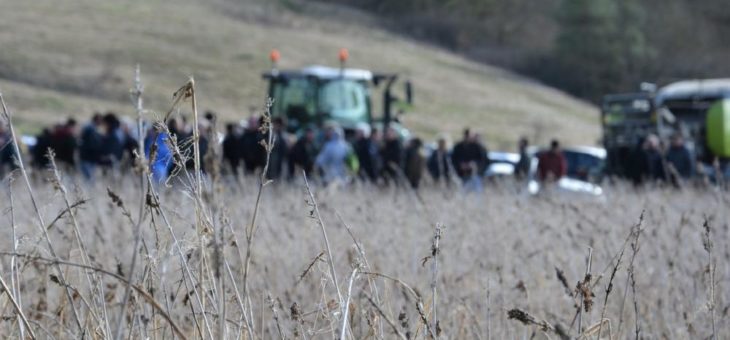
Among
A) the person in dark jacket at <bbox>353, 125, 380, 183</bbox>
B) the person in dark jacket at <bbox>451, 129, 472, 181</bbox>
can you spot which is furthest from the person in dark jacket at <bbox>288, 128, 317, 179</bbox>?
the person in dark jacket at <bbox>451, 129, 472, 181</bbox>

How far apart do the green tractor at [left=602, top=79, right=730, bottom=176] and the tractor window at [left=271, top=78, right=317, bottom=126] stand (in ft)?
17.6

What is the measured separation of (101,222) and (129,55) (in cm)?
4895

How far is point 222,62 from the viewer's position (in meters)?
57.3

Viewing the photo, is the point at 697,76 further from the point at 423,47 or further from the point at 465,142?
the point at 465,142

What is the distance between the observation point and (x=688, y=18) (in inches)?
3019

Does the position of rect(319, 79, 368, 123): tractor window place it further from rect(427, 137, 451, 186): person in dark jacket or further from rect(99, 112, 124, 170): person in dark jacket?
rect(99, 112, 124, 170): person in dark jacket

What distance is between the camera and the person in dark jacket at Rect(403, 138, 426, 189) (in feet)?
58.6

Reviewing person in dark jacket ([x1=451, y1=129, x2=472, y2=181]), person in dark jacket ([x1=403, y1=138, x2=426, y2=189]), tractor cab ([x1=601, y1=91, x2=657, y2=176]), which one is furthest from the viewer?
tractor cab ([x1=601, y1=91, x2=657, y2=176])

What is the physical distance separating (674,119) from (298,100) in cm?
714

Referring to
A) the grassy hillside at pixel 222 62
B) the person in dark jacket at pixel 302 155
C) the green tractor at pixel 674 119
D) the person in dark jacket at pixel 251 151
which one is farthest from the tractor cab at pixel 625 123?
the grassy hillside at pixel 222 62

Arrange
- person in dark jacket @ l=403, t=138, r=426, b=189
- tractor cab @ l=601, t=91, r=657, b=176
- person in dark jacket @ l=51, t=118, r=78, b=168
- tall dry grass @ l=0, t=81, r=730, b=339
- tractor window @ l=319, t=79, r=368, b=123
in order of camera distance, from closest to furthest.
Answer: tall dry grass @ l=0, t=81, r=730, b=339, person in dark jacket @ l=403, t=138, r=426, b=189, person in dark jacket @ l=51, t=118, r=78, b=168, tractor window @ l=319, t=79, r=368, b=123, tractor cab @ l=601, t=91, r=657, b=176

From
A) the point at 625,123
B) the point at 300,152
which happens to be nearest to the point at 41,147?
the point at 300,152

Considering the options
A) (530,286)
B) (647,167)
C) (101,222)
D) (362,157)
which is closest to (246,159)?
(362,157)

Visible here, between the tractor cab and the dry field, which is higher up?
the dry field
